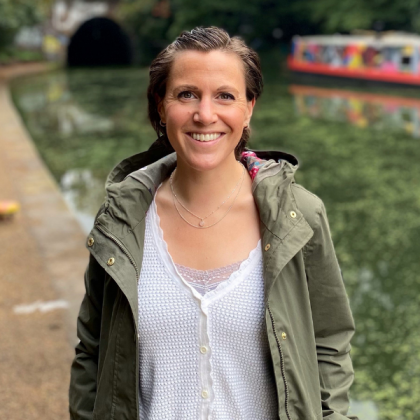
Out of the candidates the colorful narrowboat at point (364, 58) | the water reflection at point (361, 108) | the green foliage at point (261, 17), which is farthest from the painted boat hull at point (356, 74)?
the green foliage at point (261, 17)

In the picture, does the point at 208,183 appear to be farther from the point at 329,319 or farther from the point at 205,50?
the point at 329,319

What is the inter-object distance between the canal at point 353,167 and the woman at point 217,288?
5.80 ft

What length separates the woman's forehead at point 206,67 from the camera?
132 centimetres

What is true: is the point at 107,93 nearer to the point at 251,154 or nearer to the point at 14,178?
the point at 14,178

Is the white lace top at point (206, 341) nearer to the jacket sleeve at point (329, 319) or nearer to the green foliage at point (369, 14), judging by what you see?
the jacket sleeve at point (329, 319)

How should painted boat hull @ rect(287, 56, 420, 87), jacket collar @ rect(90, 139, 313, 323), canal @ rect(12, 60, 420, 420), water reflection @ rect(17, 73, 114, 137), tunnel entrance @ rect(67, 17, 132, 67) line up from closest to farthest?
1. jacket collar @ rect(90, 139, 313, 323)
2. canal @ rect(12, 60, 420, 420)
3. water reflection @ rect(17, 73, 114, 137)
4. painted boat hull @ rect(287, 56, 420, 87)
5. tunnel entrance @ rect(67, 17, 132, 67)

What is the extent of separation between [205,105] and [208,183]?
21 cm

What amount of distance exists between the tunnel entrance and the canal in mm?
12152

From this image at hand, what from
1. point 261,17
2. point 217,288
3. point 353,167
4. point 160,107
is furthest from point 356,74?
point 217,288

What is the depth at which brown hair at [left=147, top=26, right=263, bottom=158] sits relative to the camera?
1.33 metres

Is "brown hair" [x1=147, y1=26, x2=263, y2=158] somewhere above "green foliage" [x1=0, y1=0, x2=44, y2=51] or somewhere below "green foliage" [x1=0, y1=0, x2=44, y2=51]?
above

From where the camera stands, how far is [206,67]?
1.33 meters

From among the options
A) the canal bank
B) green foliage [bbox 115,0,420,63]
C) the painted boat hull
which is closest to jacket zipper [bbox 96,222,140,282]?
the canal bank

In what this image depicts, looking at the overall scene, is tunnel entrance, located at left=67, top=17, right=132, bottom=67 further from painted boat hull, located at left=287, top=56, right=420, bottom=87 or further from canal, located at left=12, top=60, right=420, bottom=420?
canal, located at left=12, top=60, right=420, bottom=420
